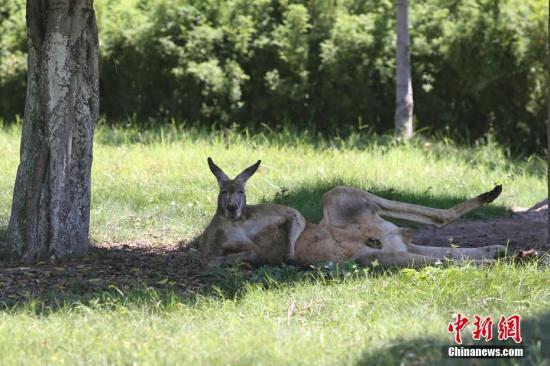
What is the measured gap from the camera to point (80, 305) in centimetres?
617

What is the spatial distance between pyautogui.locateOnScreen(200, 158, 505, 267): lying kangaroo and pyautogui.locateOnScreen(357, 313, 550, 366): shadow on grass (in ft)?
6.63

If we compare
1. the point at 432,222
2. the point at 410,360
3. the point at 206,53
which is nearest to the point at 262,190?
the point at 432,222

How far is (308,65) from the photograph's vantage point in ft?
46.1

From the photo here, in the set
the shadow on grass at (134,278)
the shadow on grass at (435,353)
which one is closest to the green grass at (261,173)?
the shadow on grass at (134,278)

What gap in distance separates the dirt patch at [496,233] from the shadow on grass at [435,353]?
2.66m

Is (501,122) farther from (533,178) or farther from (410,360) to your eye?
(410,360)

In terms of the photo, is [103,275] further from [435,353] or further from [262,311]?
[435,353]

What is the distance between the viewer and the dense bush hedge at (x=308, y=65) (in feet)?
44.6

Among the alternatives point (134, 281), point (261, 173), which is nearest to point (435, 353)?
point (134, 281)

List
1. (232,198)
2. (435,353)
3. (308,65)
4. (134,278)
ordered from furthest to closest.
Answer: (308,65), (232,198), (134,278), (435,353)

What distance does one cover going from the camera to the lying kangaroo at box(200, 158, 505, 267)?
7.35 m

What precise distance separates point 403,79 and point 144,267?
6.30 metres

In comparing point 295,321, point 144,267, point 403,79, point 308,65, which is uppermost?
point 308,65

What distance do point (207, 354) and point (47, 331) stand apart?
1132mm
